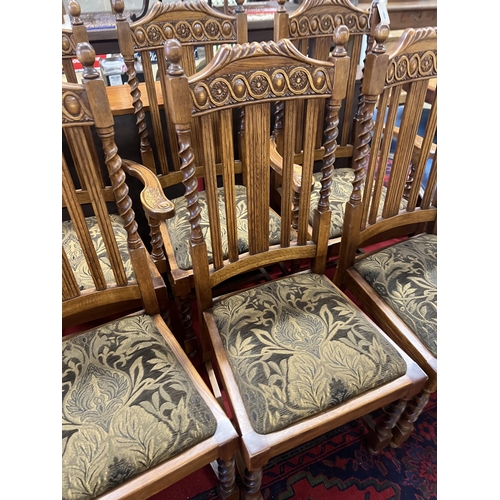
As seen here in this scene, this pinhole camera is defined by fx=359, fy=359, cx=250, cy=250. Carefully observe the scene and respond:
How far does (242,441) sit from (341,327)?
0.35 metres

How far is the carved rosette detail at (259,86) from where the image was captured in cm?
72

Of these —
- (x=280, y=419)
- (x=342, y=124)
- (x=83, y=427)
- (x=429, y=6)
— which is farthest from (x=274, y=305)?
(x=429, y=6)

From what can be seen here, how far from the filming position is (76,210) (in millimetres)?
746

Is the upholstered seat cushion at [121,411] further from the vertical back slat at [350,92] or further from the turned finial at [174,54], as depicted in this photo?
the vertical back slat at [350,92]

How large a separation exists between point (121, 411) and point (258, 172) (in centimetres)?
59

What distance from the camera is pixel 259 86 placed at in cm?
76

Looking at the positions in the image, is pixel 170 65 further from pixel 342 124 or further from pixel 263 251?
pixel 342 124

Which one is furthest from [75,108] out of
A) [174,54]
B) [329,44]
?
[329,44]

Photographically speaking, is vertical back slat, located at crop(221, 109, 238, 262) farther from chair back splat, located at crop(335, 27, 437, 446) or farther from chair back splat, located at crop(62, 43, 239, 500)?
chair back splat, located at crop(335, 27, 437, 446)

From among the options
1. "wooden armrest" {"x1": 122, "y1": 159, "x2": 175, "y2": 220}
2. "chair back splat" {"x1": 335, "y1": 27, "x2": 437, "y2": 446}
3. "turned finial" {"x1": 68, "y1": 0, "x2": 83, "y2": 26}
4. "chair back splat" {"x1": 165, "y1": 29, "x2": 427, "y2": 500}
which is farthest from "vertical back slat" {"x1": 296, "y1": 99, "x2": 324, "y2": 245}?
"turned finial" {"x1": 68, "y1": 0, "x2": 83, "y2": 26}

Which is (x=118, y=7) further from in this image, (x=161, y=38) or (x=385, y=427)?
(x=385, y=427)

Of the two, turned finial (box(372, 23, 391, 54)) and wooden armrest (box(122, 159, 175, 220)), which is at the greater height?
turned finial (box(372, 23, 391, 54))

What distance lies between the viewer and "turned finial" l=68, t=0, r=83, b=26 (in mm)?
1059

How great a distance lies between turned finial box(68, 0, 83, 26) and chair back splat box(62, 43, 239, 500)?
0.62m
